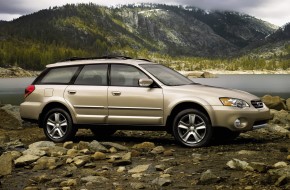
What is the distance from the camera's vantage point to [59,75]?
11609mm

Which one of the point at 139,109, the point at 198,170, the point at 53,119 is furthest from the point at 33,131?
the point at 198,170

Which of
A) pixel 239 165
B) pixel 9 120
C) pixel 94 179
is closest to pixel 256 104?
pixel 239 165

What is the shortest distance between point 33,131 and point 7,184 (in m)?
8.46

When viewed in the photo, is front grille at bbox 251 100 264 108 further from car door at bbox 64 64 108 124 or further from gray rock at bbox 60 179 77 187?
gray rock at bbox 60 179 77 187

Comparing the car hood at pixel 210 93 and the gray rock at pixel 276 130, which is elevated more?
the car hood at pixel 210 93

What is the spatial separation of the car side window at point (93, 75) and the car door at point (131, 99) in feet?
0.72

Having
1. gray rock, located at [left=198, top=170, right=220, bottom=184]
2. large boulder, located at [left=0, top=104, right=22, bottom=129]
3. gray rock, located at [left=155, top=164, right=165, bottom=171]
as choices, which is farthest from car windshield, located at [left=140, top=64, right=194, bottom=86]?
large boulder, located at [left=0, top=104, right=22, bottom=129]

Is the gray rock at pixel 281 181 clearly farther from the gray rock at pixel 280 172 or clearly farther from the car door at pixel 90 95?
the car door at pixel 90 95

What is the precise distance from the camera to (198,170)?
7.47 meters

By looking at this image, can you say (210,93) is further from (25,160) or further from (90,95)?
(25,160)

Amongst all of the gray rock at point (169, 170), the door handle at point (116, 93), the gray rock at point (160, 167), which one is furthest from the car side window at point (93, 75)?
the gray rock at point (169, 170)

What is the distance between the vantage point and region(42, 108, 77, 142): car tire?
445 inches

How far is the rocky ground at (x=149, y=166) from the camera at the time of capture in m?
6.66

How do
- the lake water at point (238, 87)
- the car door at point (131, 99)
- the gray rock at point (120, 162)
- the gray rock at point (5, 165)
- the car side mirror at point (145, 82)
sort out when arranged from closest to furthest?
the gray rock at point (5, 165), the gray rock at point (120, 162), the car side mirror at point (145, 82), the car door at point (131, 99), the lake water at point (238, 87)
